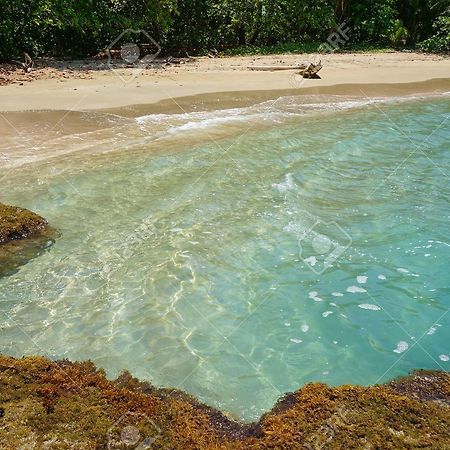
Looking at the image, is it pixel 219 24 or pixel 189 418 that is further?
pixel 219 24

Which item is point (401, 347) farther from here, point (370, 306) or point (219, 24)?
point (219, 24)

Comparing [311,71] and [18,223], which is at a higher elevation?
[18,223]

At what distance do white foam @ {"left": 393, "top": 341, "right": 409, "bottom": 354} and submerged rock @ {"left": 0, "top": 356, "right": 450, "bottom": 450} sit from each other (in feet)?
3.54

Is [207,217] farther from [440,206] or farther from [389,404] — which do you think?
[389,404]

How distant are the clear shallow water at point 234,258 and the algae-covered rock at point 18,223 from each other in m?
0.37

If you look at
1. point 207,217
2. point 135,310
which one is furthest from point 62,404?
point 207,217

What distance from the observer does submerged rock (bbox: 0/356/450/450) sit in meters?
3.26

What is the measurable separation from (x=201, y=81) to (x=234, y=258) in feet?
34.5

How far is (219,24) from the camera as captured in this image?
22234 millimetres

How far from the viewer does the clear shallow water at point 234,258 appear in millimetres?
4883

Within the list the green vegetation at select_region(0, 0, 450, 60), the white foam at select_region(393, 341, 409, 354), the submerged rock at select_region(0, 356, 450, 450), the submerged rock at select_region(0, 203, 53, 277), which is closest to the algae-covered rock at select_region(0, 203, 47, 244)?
the submerged rock at select_region(0, 203, 53, 277)

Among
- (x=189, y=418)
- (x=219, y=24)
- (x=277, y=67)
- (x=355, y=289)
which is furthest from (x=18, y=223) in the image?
(x=219, y=24)

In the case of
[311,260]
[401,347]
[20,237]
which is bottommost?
[311,260]

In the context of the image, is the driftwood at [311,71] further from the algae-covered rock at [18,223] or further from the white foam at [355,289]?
the white foam at [355,289]
